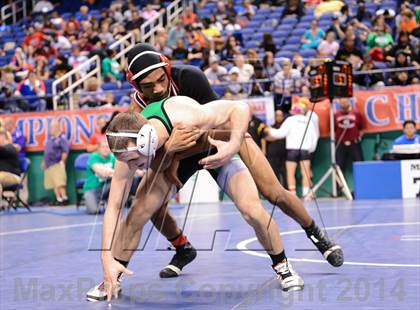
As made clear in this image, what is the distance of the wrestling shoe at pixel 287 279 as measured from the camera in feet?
14.9

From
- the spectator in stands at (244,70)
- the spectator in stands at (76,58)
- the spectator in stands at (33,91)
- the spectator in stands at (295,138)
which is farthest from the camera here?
the spectator in stands at (76,58)

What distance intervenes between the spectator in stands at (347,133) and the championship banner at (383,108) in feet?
0.53

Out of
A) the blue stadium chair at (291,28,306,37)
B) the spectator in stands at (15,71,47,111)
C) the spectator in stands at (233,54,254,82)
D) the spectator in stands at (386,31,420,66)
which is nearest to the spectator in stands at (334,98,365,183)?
the spectator in stands at (386,31,420,66)

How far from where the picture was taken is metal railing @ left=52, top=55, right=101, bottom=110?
15148 millimetres

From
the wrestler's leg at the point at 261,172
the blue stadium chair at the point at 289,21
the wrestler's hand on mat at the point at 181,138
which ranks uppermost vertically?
the wrestler's hand on mat at the point at 181,138

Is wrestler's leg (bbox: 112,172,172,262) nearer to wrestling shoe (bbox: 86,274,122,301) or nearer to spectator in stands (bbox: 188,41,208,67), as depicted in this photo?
wrestling shoe (bbox: 86,274,122,301)

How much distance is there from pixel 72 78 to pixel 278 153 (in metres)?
6.11

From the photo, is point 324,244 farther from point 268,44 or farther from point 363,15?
point 363,15

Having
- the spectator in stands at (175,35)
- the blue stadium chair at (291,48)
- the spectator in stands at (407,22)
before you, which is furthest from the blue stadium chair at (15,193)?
the spectator in stands at (407,22)

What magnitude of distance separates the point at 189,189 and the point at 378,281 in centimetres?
853

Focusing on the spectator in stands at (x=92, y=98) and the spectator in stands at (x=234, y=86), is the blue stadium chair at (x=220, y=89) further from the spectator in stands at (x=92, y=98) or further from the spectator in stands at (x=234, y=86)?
the spectator in stands at (x=92, y=98)

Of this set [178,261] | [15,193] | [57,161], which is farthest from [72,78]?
[178,261]

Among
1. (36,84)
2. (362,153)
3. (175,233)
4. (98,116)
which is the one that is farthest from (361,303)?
(36,84)

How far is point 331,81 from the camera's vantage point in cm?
1138
